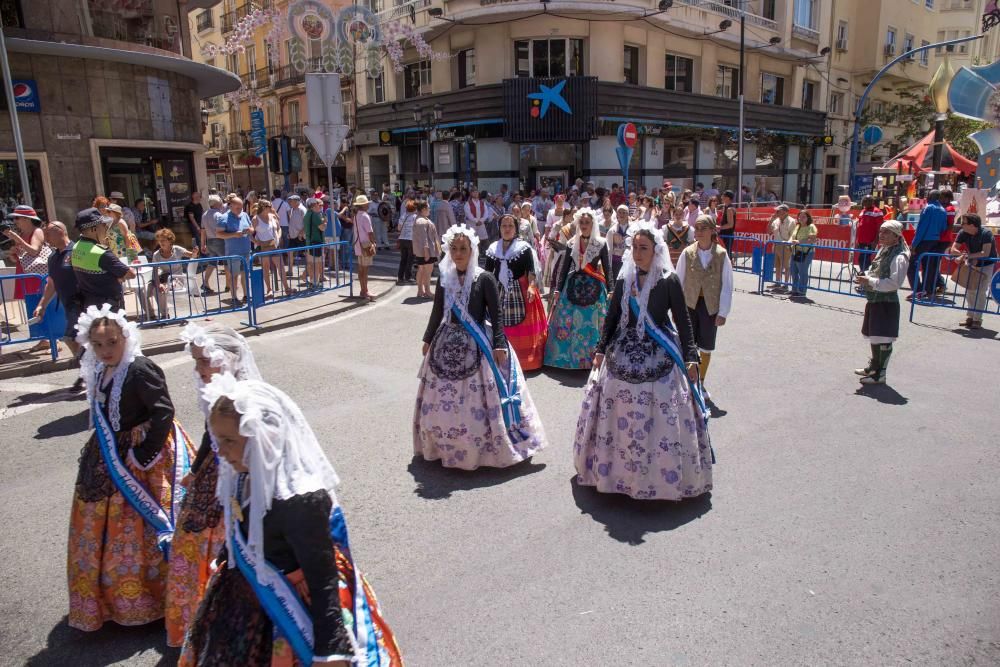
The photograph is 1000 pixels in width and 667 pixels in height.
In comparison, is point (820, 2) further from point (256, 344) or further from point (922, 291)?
point (256, 344)

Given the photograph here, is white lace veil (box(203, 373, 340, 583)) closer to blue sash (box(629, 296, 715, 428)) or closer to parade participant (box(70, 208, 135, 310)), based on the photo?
blue sash (box(629, 296, 715, 428))

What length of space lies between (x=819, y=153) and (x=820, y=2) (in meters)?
7.13

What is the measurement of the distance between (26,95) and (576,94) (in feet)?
53.8

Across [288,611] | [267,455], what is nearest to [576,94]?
[267,455]

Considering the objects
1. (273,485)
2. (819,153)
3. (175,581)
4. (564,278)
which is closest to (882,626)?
(273,485)

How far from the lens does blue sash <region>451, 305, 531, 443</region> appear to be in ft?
17.5

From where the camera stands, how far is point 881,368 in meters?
7.47

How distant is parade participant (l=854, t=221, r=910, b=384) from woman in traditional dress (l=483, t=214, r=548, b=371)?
355 cm

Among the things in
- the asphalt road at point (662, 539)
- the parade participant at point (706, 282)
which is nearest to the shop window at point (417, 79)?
the asphalt road at point (662, 539)

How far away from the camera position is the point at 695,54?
28141 mm

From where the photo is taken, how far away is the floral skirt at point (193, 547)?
10.00 ft

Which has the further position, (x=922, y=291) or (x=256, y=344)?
(x=922, y=291)

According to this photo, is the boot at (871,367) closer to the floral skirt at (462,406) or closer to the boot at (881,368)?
the boot at (881,368)

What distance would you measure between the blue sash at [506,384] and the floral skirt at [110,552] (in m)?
2.43
